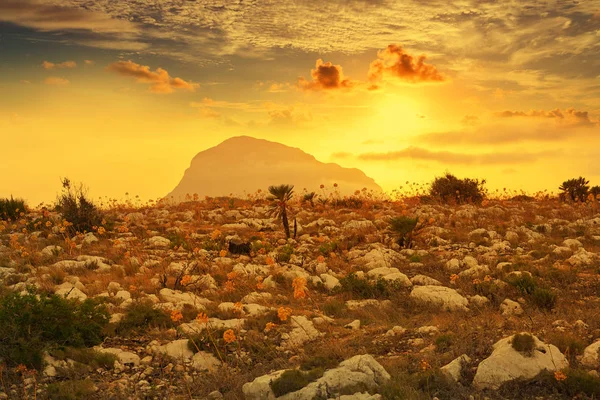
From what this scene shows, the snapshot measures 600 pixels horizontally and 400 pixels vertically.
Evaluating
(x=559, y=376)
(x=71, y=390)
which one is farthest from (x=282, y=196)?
(x=559, y=376)

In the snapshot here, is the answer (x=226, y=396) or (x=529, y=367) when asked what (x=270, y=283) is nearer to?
(x=226, y=396)

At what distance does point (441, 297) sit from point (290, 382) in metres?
4.33

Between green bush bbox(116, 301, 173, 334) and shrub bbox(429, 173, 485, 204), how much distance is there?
50.7 ft

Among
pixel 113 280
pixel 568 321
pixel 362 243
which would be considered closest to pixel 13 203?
pixel 113 280

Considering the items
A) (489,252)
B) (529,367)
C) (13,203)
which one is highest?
(13,203)

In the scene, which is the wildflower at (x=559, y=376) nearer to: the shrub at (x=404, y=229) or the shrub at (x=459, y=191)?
the shrub at (x=404, y=229)

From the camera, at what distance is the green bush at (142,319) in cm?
767

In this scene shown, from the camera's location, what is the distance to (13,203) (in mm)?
18500

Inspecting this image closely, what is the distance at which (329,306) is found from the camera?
28.9ft

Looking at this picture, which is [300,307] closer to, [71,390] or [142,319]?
[142,319]

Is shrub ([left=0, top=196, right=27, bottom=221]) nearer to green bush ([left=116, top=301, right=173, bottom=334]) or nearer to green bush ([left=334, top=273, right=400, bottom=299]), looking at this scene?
green bush ([left=116, top=301, right=173, bottom=334])

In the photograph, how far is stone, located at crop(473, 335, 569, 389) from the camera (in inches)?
210

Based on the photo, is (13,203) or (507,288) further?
(13,203)

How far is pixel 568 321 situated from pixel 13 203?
1822 centimetres
